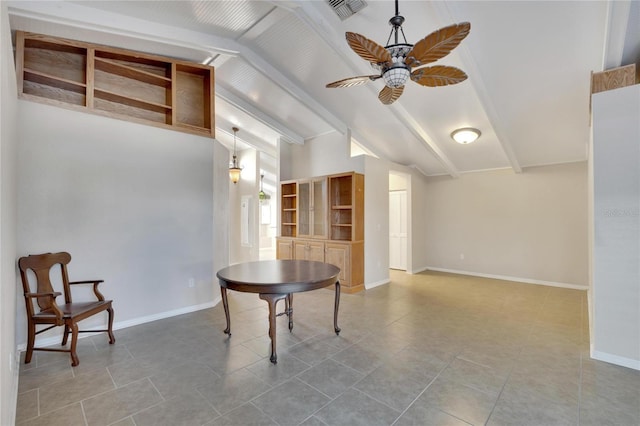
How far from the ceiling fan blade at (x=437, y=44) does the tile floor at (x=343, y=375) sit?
8.26 ft

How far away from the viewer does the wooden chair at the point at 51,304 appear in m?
2.50

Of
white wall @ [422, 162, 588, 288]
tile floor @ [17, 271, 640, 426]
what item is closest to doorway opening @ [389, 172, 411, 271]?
white wall @ [422, 162, 588, 288]

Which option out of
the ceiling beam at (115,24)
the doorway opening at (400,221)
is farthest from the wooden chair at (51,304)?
the doorway opening at (400,221)

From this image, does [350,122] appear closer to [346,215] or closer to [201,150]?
[346,215]

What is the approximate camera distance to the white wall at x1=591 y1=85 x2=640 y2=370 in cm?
249

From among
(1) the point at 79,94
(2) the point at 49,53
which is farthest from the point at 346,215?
(2) the point at 49,53

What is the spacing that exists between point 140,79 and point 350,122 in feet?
10.9

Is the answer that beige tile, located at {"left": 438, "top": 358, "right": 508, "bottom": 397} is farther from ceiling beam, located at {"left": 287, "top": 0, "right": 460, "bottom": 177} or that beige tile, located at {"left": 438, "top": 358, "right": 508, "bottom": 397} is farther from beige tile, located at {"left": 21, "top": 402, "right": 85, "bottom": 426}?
ceiling beam, located at {"left": 287, "top": 0, "right": 460, "bottom": 177}

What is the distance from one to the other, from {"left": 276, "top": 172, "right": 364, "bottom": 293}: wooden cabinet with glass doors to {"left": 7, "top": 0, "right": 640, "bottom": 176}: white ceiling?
1127mm

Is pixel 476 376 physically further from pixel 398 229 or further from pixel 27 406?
pixel 398 229

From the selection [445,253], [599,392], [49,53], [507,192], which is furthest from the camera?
[445,253]

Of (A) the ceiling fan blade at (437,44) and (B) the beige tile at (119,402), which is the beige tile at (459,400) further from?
(A) the ceiling fan blade at (437,44)

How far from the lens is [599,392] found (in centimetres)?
216

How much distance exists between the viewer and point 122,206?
3441mm
